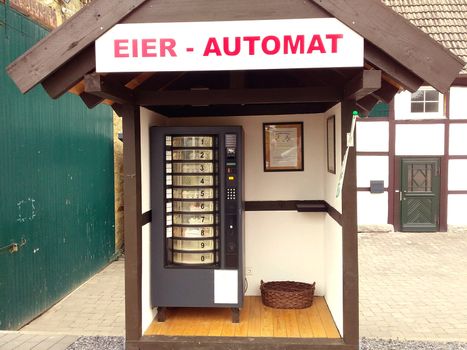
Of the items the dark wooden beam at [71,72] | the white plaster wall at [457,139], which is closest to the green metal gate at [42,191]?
the dark wooden beam at [71,72]

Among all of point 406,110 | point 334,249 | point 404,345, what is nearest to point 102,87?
point 334,249

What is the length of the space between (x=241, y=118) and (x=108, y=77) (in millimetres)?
1917

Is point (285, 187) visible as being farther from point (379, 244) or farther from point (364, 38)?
point (379, 244)

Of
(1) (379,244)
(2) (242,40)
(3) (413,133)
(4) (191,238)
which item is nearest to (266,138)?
(4) (191,238)

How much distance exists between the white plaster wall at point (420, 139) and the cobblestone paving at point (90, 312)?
290 inches

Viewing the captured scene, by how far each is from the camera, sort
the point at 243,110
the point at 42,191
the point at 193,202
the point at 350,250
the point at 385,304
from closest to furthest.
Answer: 1. the point at 350,250
2. the point at 193,202
3. the point at 243,110
4. the point at 42,191
5. the point at 385,304

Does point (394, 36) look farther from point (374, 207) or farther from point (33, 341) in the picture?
point (374, 207)

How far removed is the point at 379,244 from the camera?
33.4 ft

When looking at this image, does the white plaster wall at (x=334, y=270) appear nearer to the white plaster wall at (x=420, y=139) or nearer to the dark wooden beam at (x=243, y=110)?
the dark wooden beam at (x=243, y=110)

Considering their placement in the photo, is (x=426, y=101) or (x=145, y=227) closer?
(x=145, y=227)

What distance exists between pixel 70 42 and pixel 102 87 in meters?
0.34

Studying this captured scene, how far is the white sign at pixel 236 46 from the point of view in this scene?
301 cm

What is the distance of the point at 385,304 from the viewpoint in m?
6.12

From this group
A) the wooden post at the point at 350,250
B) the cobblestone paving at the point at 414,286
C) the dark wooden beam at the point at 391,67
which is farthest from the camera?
the cobblestone paving at the point at 414,286
